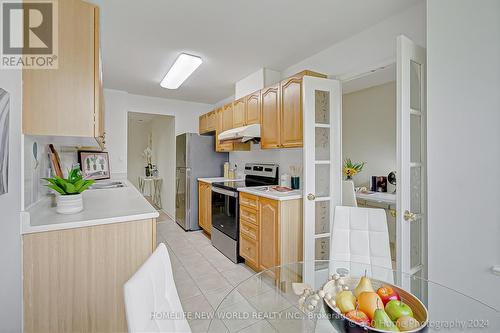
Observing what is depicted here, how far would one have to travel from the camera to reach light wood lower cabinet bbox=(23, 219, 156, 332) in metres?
1.16

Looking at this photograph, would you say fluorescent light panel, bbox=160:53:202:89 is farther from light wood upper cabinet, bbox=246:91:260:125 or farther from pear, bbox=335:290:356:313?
pear, bbox=335:290:356:313

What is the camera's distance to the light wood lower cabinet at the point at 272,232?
230cm

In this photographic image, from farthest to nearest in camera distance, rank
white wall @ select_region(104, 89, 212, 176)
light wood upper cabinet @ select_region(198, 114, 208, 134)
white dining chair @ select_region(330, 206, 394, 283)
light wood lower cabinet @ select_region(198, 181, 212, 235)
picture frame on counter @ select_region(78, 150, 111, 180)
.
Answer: light wood upper cabinet @ select_region(198, 114, 208, 134), white wall @ select_region(104, 89, 212, 176), light wood lower cabinet @ select_region(198, 181, 212, 235), picture frame on counter @ select_region(78, 150, 111, 180), white dining chair @ select_region(330, 206, 394, 283)

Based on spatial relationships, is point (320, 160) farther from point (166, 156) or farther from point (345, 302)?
point (166, 156)

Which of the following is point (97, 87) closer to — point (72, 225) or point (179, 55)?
point (72, 225)

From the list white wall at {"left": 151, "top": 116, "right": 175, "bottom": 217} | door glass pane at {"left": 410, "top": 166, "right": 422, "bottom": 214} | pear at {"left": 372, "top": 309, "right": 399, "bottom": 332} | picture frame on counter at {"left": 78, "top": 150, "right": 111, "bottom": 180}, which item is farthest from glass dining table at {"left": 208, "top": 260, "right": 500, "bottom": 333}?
white wall at {"left": 151, "top": 116, "right": 175, "bottom": 217}

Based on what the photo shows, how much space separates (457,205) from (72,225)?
2.19 m

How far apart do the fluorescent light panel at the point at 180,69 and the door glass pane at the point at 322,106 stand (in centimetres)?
151

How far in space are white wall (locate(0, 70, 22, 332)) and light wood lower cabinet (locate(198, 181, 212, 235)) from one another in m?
2.66

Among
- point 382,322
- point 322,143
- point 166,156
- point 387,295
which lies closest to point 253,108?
point 322,143

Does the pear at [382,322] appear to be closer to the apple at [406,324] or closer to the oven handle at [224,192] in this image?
the apple at [406,324]

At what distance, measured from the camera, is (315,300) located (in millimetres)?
859

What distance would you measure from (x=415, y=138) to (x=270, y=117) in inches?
60.3

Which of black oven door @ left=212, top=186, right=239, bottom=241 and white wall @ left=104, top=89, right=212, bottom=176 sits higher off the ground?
white wall @ left=104, top=89, right=212, bottom=176
